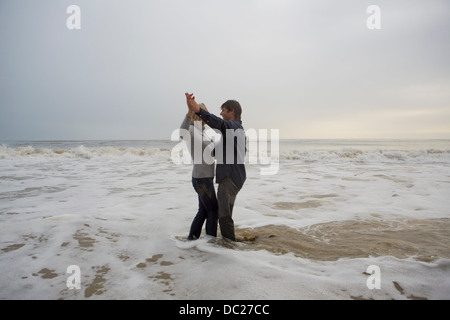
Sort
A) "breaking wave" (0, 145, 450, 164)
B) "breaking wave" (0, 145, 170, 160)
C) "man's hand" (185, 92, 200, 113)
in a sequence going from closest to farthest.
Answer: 1. "man's hand" (185, 92, 200, 113)
2. "breaking wave" (0, 145, 450, 164)
3. "breaking wave" (0, 145, 170, 160)

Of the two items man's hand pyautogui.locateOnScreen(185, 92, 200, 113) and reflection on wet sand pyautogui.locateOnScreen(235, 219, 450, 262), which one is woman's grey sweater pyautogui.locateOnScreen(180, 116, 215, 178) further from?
reflection on wet sand pyautogui.locateOnScreen(235, 219, 450, 262)

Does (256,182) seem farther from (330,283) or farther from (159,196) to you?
(330,283)

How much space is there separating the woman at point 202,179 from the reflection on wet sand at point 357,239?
620mm

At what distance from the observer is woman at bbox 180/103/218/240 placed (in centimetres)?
352

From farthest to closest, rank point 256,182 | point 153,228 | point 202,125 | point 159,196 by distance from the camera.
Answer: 1. point 256,182
2. point 159,196
3. point 153,228
4. point 202,125

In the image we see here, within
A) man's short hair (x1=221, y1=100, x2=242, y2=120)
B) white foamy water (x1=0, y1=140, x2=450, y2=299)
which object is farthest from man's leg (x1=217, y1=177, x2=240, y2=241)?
man's short hair (x1=221, y1=100, x2=242, y2=120)

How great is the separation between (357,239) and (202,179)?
271 cm

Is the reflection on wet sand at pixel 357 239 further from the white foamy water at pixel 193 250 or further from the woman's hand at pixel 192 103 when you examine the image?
the woman's hand at pixel 192 103

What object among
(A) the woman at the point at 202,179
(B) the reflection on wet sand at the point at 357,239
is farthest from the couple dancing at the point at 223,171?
(B) the reflection on wet sand at the point at 357,239

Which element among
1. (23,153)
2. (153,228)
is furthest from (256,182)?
(23,153)

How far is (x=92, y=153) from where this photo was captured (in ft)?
72.5

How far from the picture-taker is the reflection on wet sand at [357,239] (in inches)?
141

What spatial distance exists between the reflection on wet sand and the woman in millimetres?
620

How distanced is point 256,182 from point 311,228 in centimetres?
516
